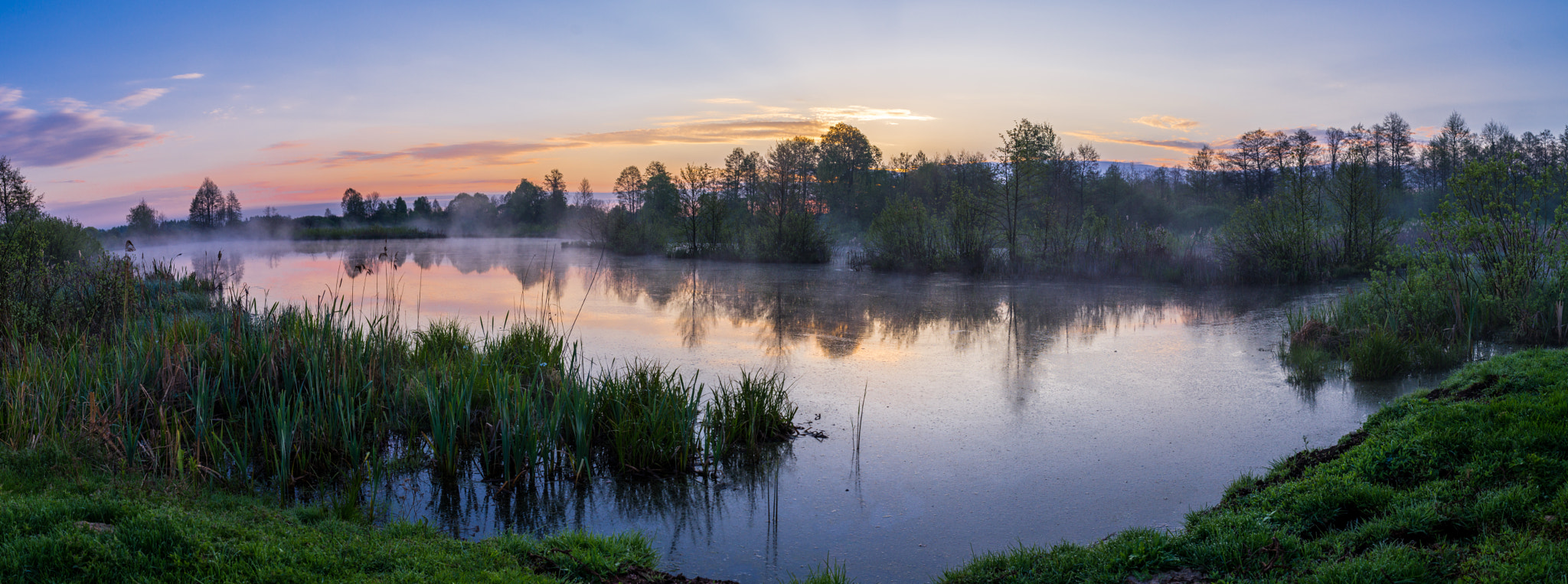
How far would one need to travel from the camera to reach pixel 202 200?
41.7 metres

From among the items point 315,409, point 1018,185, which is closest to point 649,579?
point 315,409

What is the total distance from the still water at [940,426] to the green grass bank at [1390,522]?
56 cm

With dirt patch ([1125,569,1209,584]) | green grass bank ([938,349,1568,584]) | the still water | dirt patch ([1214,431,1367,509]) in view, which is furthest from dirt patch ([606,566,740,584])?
dirt patch ([1214,431,1367,509])

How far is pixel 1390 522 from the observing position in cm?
302

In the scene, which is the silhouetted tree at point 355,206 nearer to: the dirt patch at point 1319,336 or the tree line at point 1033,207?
the tree line at point 1033,207

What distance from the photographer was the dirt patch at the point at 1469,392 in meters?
4.75

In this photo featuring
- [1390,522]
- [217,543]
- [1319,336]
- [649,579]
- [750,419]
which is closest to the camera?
[217,543]

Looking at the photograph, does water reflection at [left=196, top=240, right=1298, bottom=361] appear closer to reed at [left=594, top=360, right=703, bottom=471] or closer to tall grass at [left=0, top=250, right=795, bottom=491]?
tall grass at [left=0, top=250, right=795, bottom=491]

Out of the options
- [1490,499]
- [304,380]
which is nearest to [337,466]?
[304,380]

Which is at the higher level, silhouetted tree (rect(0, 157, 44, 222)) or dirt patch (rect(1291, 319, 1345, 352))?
silhouetted tree (rect(0, 157, 44, 222))

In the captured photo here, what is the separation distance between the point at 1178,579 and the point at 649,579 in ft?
6.51

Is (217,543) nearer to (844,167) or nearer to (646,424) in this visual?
→ (646,424)

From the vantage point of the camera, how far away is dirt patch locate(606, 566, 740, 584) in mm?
3109

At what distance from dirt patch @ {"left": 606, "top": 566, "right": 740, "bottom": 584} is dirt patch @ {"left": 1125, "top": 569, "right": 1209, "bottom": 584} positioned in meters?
1.59
